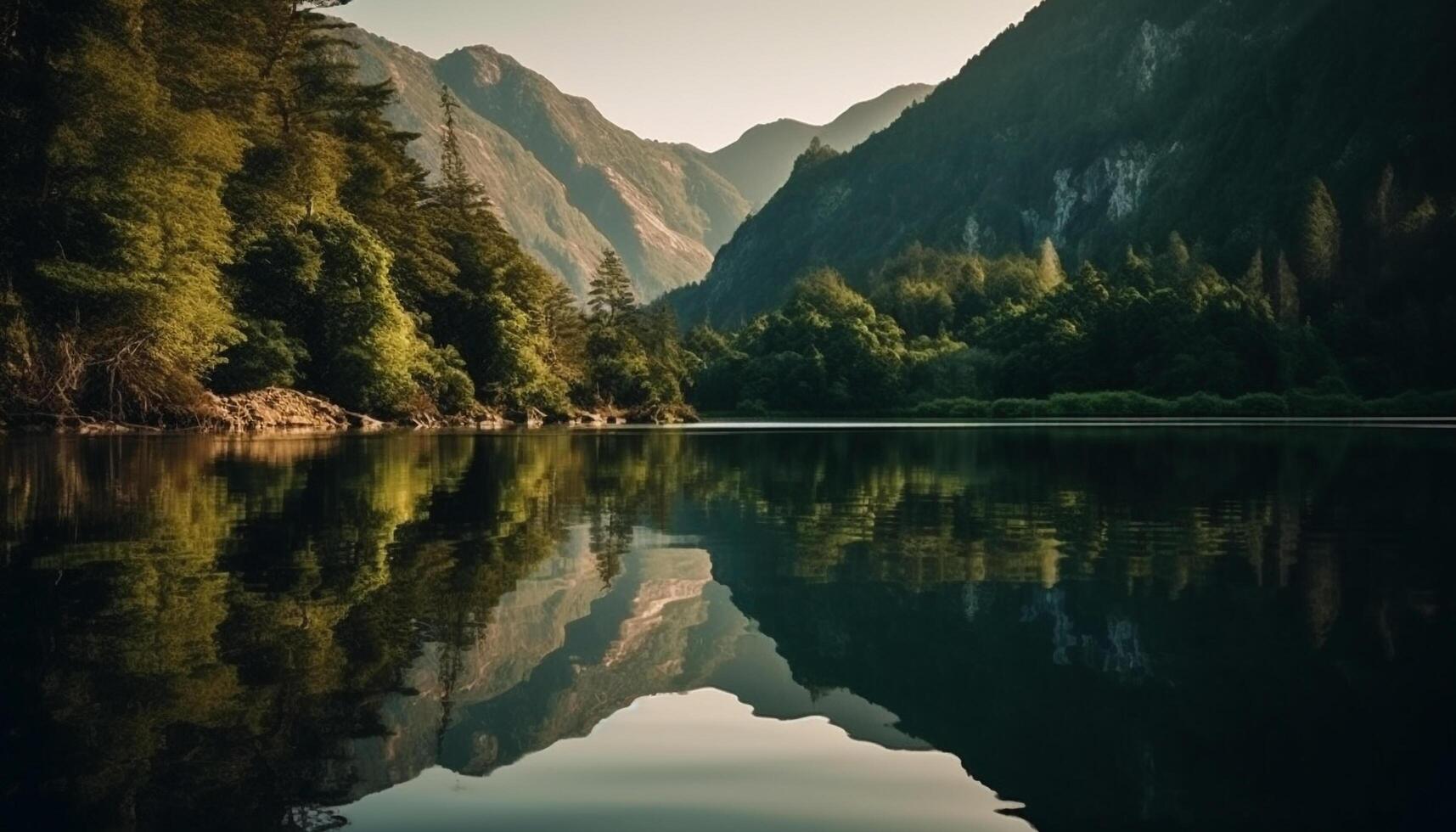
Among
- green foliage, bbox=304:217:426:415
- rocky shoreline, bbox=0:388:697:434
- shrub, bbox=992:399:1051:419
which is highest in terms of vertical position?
green foliage, bbox=304:217:426:415

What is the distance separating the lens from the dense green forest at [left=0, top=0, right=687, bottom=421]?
4634 centimetres

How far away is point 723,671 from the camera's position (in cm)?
771

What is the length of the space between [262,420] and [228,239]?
9198mm

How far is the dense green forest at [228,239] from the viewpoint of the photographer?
152 ft

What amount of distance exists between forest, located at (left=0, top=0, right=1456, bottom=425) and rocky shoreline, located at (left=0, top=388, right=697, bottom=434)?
18.4 inches

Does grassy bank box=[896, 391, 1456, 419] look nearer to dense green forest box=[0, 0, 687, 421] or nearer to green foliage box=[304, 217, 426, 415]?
dense green forest box=[0, 0, 687, 421]

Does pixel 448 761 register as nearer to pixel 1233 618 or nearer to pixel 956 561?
pixel 1233 618

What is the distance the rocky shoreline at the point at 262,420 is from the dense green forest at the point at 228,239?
706 mm

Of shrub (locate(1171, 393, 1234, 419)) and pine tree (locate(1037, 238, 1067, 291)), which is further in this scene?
pine tree (locate(1037, 238, 1067, 291))

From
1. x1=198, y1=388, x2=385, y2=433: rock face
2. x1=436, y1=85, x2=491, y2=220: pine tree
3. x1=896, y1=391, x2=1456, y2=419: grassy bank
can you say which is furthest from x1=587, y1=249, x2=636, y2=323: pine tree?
x1=198, y1=388, x2=385, y2=433: rock face

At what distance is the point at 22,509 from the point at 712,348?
149m

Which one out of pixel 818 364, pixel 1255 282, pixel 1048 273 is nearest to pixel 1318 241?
pixel 1255 282

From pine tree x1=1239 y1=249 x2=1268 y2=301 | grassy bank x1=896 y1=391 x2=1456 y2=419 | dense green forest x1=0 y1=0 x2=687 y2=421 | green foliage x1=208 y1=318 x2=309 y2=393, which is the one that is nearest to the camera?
dense green forest x1=0 y1=0 x2=687 y2=421

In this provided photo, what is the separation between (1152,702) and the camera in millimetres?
6496
